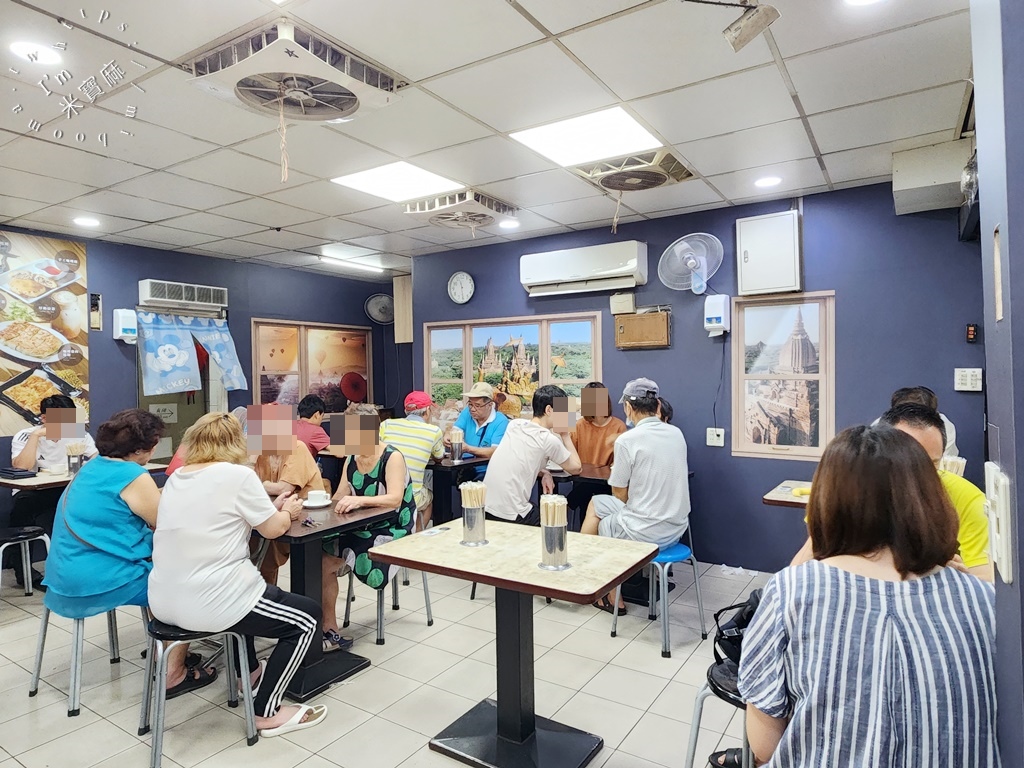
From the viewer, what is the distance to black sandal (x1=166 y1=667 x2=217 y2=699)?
2744 mm

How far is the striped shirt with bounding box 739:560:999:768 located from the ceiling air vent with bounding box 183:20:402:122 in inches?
84.8

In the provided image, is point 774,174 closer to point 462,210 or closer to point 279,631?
point 462,210

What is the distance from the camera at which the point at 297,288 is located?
6.77m

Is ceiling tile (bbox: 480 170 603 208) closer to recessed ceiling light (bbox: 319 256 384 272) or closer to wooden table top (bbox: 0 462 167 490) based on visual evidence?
recessed ceiling light (bbox: 319 256 384 272)

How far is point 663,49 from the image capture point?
2.28 meters

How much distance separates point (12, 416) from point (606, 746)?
4832 mm

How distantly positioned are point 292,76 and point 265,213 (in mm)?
2342

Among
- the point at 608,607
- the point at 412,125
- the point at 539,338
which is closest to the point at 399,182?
the point at 412,125

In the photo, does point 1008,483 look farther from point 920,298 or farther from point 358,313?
point 358,313

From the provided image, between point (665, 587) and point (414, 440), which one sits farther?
point (414, 440)

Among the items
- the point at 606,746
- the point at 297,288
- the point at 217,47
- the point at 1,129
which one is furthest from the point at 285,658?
the point at 297,288

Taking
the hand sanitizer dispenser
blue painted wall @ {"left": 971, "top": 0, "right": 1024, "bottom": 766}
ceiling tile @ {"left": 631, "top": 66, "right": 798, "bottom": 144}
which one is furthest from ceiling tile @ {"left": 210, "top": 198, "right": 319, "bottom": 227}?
blue painted wall @ {"left": 971, "top": 0, "right": 1024, "bottom": 766}

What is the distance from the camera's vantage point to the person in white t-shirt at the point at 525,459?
3674 millimetres

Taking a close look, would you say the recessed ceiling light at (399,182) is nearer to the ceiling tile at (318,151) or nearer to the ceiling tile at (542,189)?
the ceiling tile at (318,151)
